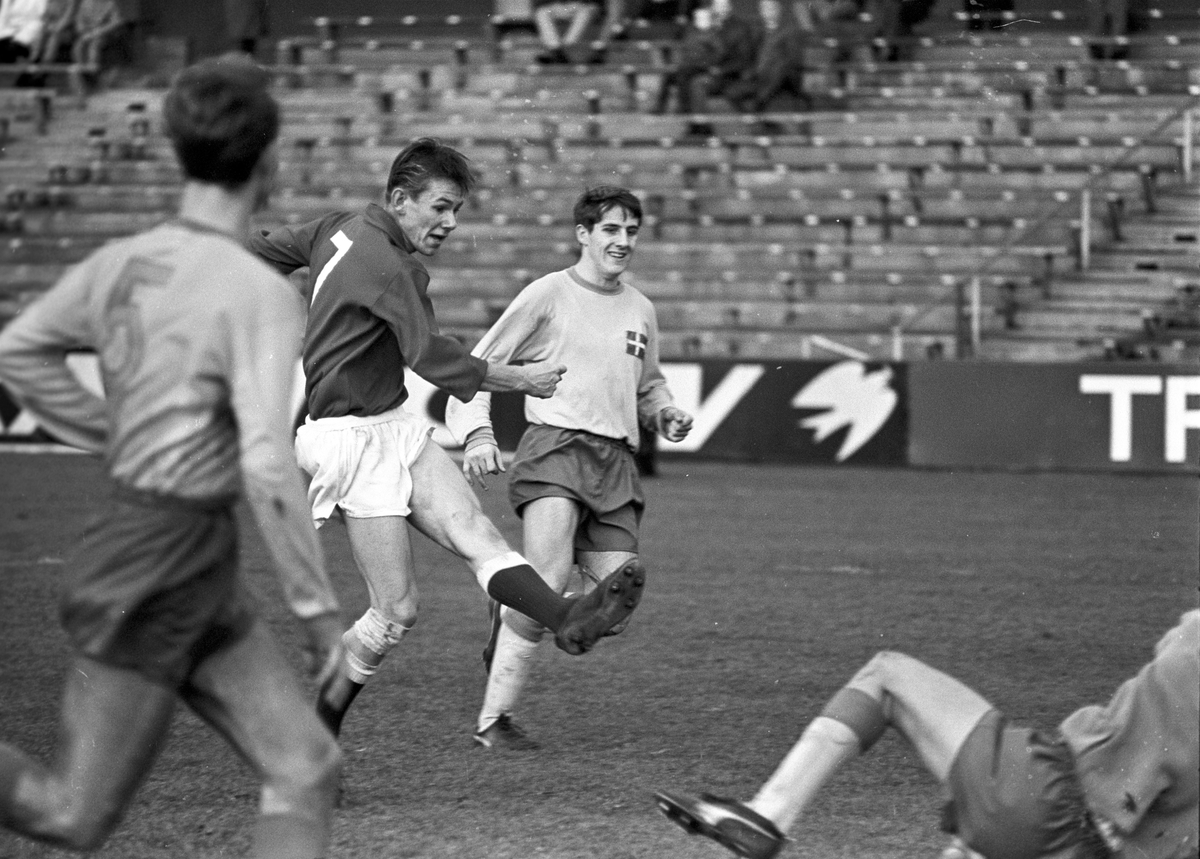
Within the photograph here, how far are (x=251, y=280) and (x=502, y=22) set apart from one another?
22615 millimetres

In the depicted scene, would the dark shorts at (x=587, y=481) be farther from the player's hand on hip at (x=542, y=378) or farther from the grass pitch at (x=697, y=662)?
the grass pitch at (x=697, y=662)

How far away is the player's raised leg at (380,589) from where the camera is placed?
548 cm

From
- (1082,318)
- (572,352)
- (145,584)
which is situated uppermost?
(145,584)

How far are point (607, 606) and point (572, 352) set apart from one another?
4.80 feet

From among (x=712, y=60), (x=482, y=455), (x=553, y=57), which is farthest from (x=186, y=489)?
(x=553, y=57)

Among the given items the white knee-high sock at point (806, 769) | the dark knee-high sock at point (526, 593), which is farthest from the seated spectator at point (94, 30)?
the white knee-high sock at point (806, 769)

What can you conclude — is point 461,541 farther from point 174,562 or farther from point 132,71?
point 132,71

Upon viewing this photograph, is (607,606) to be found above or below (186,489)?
below

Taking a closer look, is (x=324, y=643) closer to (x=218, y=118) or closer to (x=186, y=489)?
(x=186, y=489)

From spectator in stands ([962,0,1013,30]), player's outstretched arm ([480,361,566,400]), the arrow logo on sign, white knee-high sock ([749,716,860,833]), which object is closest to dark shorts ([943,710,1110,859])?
white knee-high sock ([749,716,860,833])

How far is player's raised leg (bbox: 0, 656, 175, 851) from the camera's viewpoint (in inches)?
132

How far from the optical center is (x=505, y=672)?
19.7 feet

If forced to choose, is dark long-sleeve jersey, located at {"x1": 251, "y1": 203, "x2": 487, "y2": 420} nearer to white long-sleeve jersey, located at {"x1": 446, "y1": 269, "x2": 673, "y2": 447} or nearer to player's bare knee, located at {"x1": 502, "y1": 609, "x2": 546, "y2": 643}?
white long-sleeve jersey, located at {"x1": 446, "y1": 269, "x2": 673, "y2": 447}

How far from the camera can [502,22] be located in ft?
82.9
